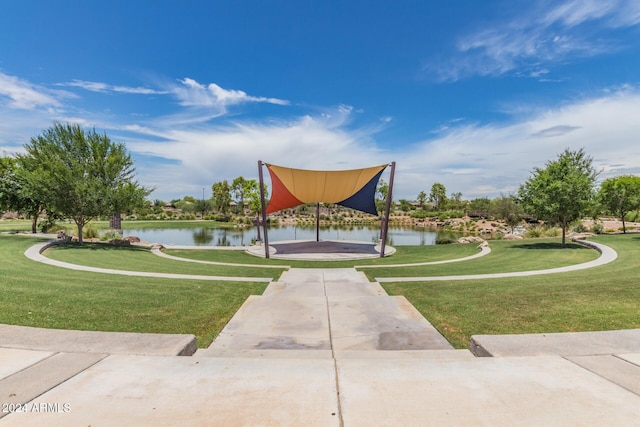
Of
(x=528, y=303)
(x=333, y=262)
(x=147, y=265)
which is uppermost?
(x=528, y=303)

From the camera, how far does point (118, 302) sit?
6562mm

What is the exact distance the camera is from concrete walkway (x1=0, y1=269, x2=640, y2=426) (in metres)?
2.71

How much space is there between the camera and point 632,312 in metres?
5.78

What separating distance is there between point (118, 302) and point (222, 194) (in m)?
68.9

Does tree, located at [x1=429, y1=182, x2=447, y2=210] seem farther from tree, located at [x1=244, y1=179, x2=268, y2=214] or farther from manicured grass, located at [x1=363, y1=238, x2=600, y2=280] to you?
manicured grass, located at [x1=363, y1=238, x2=600, y2=280]

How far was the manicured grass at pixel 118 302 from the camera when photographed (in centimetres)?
537

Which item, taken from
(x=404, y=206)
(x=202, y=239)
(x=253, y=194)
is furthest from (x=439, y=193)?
(x=202, y=239)

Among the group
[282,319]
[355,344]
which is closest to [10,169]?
[282,319]

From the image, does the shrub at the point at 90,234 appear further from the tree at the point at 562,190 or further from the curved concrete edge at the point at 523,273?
the tree at the point at 562,190

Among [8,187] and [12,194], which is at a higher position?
[8,187]

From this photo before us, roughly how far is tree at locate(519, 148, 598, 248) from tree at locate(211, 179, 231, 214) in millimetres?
62650

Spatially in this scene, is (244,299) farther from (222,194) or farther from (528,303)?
(222,194)

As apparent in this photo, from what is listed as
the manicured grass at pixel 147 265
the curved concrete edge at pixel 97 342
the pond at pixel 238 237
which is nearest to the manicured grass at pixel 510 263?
the manicured grass at pixel 147 265

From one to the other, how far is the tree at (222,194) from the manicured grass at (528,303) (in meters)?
67.8
